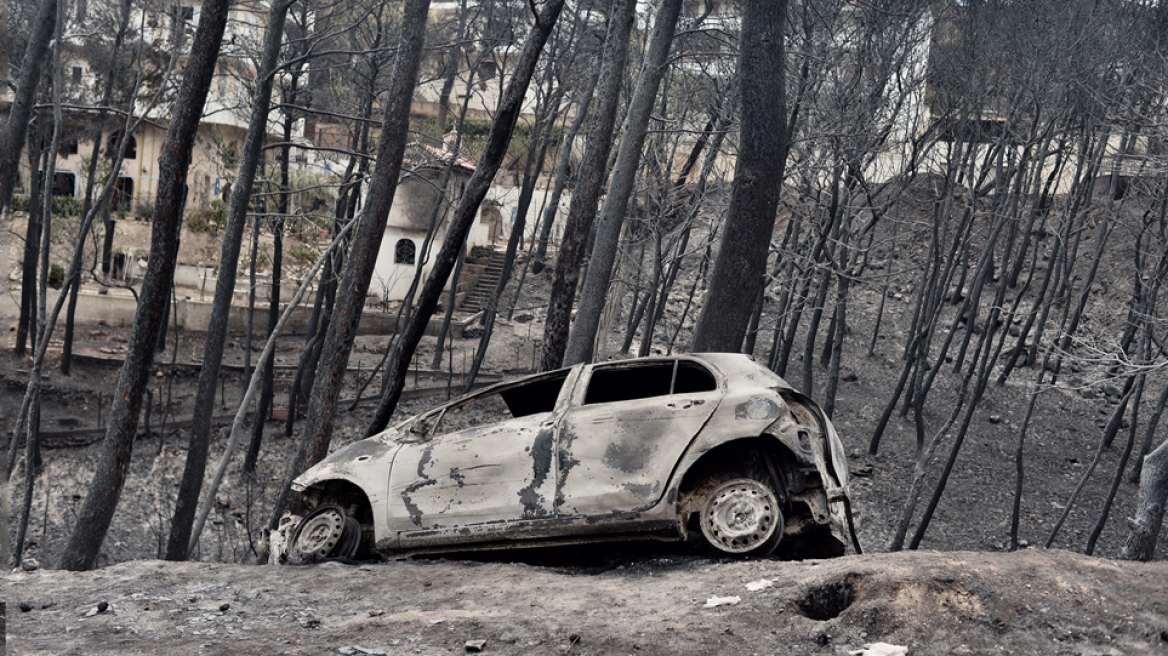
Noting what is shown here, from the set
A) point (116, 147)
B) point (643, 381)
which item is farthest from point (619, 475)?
point (116, 147)

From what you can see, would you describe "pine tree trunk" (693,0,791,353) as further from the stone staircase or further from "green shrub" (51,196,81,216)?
"green shrub" (51,196,81,216)

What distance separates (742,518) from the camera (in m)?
6.23

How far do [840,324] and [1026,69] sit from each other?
669cm

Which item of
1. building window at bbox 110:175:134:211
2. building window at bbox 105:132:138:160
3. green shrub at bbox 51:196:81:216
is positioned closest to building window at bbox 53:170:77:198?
building window at bbox 110:175:134:211

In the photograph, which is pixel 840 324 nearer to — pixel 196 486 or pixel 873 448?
pixel 873 448

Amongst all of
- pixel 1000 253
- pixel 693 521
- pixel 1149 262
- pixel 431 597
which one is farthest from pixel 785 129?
pixel 1000 253

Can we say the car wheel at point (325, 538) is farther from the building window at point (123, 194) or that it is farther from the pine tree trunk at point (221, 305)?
the building window at point (123, 194)

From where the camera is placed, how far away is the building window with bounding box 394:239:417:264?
3606cm

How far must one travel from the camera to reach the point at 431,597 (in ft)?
19.4

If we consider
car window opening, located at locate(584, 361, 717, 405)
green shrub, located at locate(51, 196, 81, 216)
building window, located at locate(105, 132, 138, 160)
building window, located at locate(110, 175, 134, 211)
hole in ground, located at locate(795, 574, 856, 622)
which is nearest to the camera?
hole in ground, located at locate(795, 574, 856, 622)

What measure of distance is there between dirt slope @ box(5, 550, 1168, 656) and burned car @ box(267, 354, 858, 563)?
348 millimetres

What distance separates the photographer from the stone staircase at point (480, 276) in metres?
34.8

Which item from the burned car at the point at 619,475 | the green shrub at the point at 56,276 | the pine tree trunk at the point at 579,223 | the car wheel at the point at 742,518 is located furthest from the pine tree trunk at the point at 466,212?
the green shrub at the point at 56,276

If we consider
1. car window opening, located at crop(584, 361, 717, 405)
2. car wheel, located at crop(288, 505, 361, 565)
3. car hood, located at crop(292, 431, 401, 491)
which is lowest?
car wheel, located at crop(288, 505, 361, 565)
